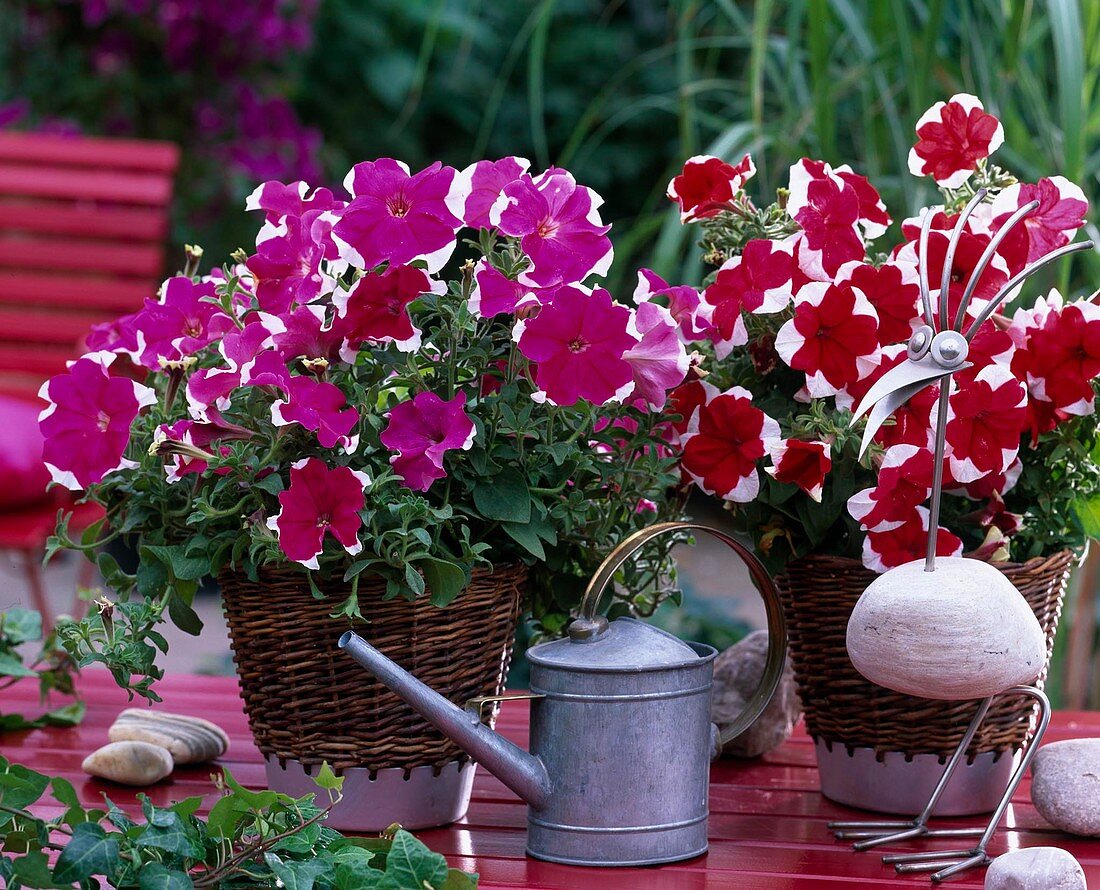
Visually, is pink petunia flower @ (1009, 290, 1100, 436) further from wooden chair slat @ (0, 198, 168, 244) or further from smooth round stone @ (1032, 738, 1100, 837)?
wooden chair slat @ (0, 198, 168, 244)

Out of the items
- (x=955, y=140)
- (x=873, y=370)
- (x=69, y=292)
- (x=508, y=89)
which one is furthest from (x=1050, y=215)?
(x=508, y=89)

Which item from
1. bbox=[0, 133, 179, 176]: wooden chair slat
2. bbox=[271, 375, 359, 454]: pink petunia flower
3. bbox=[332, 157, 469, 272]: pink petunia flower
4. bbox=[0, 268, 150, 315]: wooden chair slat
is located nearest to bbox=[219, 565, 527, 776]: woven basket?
bbox=[271, 375, 359, 454]: pink petunia flower

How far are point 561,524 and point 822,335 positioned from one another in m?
0.22

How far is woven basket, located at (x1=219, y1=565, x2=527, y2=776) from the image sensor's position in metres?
0.91

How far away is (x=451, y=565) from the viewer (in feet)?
2.88

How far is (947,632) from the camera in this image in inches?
32.7

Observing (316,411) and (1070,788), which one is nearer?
(316,411)

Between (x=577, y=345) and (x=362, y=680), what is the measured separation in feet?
0.86

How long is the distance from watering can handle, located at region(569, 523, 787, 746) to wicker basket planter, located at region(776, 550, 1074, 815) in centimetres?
5

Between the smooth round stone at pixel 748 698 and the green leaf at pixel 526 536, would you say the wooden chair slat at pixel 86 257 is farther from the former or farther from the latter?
the green leaf at pixel 526 536

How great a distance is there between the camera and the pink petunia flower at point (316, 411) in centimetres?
84

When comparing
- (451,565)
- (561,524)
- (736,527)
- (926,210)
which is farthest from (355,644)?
(926,210)

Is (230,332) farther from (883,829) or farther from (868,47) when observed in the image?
(868,47)

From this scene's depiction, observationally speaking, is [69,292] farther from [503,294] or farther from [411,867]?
[411,867]
